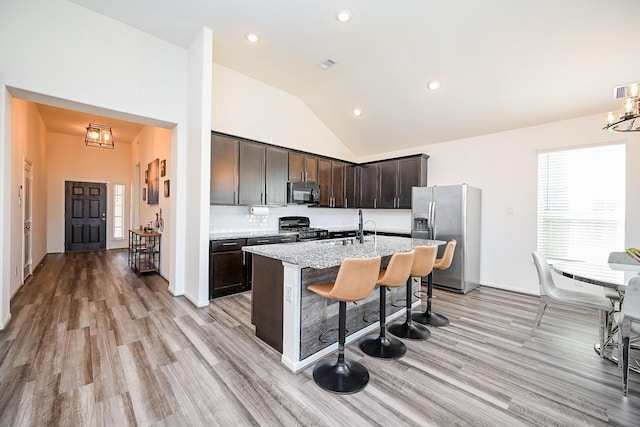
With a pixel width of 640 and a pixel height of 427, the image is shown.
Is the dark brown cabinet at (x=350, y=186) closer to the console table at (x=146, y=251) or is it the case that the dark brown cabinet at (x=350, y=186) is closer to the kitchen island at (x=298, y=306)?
the kitchen island at (x=298, y=306)

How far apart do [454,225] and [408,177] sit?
1472 millimetres

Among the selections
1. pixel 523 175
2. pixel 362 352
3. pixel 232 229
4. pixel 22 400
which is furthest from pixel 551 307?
pixel 22 400

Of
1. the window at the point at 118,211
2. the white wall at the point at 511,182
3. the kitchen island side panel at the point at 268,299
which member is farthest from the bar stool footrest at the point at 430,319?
the window at the point at 118,211

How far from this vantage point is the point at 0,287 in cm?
282

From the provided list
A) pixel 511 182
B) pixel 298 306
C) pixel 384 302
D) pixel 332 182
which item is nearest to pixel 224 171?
pixel 332 182

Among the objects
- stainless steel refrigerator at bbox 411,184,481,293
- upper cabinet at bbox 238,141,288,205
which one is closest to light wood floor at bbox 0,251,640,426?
stainless steel refrigerator at bbox 411,184,481,293

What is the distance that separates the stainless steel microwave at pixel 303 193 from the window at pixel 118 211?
263 inches

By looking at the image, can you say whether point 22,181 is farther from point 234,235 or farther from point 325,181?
point 325,181

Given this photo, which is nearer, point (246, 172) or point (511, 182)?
point (246, 172)

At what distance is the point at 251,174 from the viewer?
4.51 meters

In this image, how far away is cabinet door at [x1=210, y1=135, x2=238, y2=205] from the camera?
160 inches

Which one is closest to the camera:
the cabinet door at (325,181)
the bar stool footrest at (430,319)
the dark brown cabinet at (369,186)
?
the bar stool footrest at (430,319)

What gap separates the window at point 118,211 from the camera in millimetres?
8422

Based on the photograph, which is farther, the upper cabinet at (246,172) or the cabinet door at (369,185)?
the cabinet door at (369,185)
